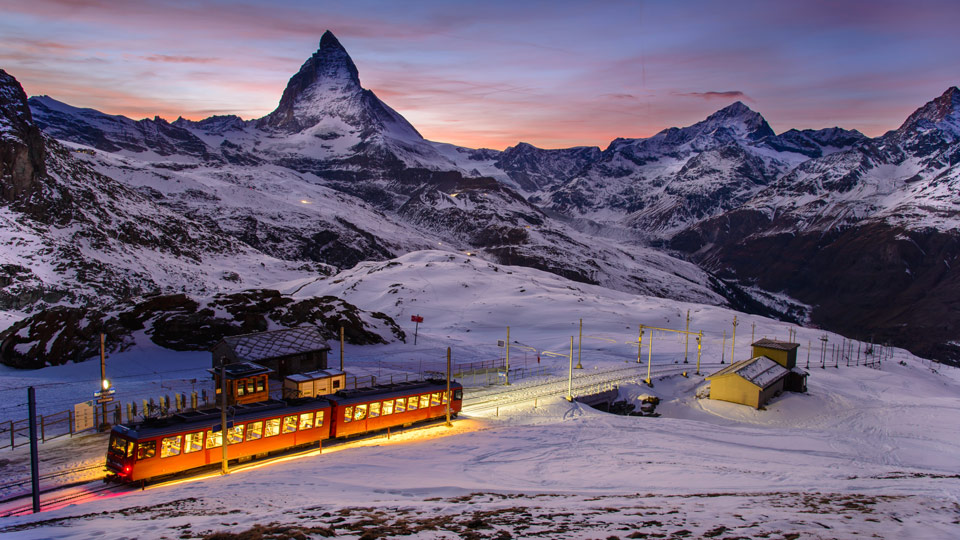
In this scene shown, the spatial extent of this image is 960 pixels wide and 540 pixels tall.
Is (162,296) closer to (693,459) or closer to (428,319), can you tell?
(428,319)

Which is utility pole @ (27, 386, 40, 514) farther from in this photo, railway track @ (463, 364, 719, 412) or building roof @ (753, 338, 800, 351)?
building roof @ (753, 338, 800, 351)

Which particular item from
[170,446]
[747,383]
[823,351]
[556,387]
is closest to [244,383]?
[170,446]

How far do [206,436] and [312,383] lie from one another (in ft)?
43.0

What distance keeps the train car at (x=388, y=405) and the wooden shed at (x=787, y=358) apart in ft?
138

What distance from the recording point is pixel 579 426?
127 ft

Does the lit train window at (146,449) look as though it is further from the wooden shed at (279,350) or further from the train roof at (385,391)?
the wooden shed at (279,350)

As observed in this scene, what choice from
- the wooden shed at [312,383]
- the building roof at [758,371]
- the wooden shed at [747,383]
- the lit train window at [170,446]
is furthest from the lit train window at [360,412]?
the wooden shed at [747,383]

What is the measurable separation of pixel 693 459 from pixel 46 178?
13576 centimetres

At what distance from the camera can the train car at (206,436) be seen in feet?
81.1

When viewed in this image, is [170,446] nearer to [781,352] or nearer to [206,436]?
[206,436]

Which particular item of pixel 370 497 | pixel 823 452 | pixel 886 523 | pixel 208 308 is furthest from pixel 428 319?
pixel 886 523

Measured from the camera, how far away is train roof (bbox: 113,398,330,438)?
83.1 ft

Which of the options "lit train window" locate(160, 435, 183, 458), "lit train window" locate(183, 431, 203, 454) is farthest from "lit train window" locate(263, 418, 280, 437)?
"lit train window" locate(160, 435, 183, 458)

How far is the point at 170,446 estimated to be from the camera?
25828 mm
